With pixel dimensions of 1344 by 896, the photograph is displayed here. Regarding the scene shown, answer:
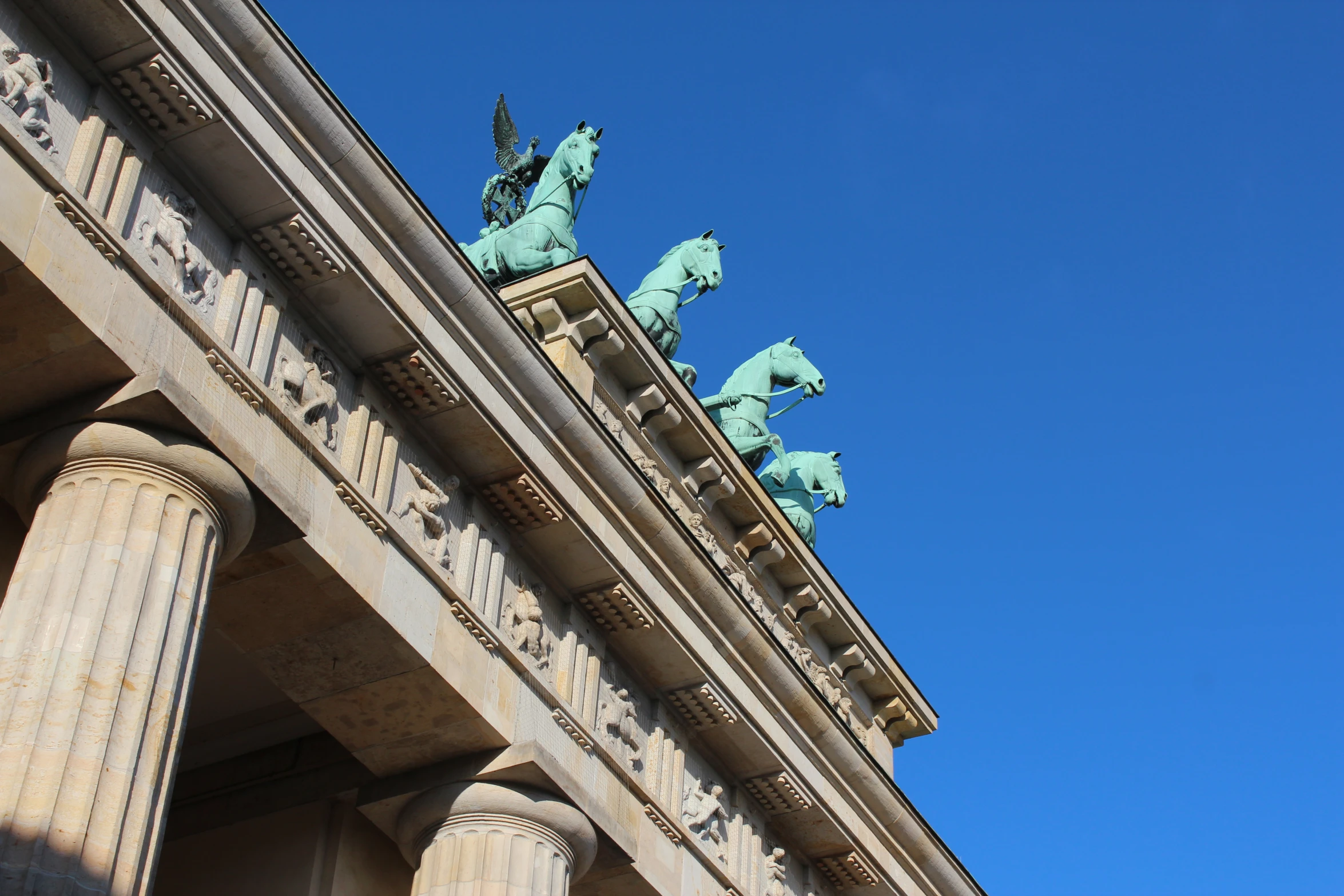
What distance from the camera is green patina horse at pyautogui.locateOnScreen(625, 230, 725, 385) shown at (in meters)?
25.3

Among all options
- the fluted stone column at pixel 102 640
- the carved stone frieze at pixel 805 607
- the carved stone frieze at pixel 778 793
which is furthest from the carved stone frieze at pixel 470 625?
the carved stone frieze at pixel 805 607

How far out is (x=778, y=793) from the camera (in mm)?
21344

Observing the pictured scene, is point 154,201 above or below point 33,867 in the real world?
above

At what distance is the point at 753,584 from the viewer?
965 inches

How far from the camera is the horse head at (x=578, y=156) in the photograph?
957 inches

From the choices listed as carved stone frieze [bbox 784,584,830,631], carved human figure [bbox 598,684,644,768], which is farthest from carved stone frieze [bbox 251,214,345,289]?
carved stone frieze [bbox 784,584,830,631]

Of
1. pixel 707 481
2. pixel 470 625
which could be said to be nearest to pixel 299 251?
pixel 470 625

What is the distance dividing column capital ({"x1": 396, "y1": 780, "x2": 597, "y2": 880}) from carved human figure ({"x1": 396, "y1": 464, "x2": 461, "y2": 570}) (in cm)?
211

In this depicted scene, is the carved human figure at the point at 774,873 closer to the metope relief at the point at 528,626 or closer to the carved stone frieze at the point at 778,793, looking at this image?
the carved stone frieze at the point at 778,793

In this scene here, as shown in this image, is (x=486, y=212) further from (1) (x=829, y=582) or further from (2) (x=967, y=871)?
(2) (x=967, y=871)

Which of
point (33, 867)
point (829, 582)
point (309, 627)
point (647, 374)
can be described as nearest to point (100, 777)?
point (33, 867)

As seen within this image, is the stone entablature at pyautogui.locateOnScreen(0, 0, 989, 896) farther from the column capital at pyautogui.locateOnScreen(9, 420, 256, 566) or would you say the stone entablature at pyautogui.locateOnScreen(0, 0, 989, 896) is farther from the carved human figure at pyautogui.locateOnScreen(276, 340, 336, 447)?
the column capital at pyautogui.locateOnScreen(9, 420, 256, 566)

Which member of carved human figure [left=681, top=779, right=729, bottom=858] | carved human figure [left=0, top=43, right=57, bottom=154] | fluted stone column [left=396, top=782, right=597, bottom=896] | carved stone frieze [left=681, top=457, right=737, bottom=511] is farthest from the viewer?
carved stone frieze [left=681, top=457, right=737, bottom=511]

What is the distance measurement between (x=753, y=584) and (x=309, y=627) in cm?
986
